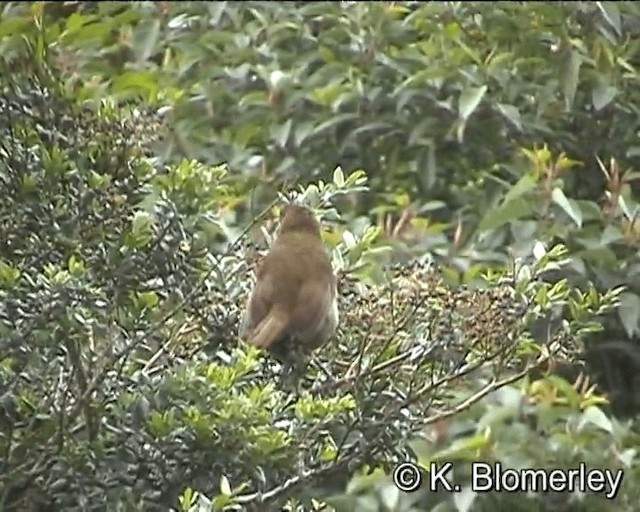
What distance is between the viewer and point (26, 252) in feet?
10.0

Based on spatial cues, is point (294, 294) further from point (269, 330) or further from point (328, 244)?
point (328, 244)

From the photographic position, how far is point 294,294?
345 centimetres

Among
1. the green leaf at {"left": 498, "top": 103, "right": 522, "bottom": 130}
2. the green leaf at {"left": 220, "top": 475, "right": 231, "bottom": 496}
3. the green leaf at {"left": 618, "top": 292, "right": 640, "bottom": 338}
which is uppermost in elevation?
the green leaf at {"left": 220, "top": 475, "right": 231, "bottom": 496}

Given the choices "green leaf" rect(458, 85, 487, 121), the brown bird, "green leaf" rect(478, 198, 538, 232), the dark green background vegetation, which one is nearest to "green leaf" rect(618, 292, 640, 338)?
the dark green background vegetation

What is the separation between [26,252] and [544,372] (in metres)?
1.63

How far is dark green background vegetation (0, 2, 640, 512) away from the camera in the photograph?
→ 2.96 m

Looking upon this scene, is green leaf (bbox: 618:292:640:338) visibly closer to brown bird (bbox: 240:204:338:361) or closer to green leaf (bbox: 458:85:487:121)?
green leaf (bbox: 458:85:487:121)

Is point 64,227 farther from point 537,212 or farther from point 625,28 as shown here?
point 625,28

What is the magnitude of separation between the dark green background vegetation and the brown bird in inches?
2.2

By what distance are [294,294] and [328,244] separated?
76 centimetres

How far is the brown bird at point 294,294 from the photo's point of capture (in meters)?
3.35

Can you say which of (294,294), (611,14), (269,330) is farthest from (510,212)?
(269,330)

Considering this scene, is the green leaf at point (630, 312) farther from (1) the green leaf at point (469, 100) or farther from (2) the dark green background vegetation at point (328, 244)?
(1) the green leaf at point (469, 100)

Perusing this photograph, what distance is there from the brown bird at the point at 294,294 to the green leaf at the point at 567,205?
3.54 feet
